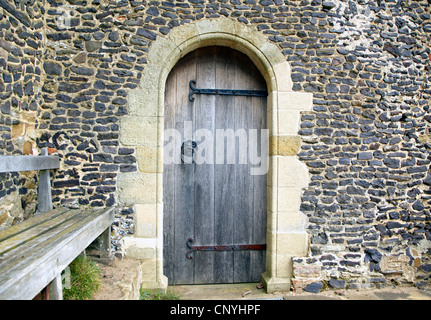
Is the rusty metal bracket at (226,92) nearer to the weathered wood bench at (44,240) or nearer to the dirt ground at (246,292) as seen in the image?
the weathered wood bench at (44,240)

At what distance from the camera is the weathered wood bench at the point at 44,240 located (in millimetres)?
1569

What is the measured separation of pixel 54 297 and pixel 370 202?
335 cm

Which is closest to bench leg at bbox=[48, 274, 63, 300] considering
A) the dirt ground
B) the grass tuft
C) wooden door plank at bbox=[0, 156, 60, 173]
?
the grass tuft

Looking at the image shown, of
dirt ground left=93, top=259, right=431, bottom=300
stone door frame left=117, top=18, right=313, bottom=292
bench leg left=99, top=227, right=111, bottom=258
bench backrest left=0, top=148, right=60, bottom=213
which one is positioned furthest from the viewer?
stone door frame left=117, top=18, right=313, bottom=292

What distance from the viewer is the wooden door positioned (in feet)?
11.6

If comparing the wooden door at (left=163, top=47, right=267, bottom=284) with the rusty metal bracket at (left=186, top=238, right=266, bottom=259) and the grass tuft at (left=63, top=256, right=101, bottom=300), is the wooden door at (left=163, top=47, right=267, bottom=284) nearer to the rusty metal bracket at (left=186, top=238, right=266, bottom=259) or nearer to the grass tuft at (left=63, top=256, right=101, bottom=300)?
the rusty metal bracket at (left=186, top=238, right=266, bottom=259)

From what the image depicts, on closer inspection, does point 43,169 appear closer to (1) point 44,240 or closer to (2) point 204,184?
(1) point 44,240

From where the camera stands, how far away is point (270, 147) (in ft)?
11.5

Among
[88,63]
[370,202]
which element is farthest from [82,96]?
[370,202]

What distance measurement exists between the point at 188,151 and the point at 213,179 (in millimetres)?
468
